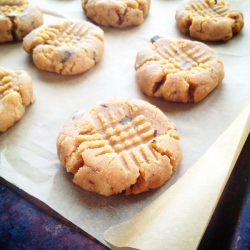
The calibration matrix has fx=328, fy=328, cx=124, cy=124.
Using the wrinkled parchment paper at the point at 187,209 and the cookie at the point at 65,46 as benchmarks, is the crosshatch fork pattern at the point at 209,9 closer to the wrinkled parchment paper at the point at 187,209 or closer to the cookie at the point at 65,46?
the cookie at the point at 65,46

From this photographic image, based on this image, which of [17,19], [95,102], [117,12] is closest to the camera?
[95,102]

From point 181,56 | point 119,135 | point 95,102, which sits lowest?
point 95,102

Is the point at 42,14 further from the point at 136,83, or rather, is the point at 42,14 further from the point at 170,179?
the point at 170,179

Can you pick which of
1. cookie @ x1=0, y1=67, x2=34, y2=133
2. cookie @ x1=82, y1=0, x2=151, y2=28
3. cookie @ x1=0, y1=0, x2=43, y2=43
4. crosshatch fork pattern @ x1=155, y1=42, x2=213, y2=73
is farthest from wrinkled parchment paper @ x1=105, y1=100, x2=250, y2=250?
cookie @ x1=0, y1=0, x2=43, y2=43

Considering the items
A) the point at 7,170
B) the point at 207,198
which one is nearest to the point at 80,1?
the point at 7,170

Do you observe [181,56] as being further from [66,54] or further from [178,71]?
[66,54]

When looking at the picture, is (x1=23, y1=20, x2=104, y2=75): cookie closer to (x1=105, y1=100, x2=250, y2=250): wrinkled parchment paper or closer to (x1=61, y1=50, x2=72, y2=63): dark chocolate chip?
(x1=61, y1=50, x2=72, y2=63): dark chocolate chip

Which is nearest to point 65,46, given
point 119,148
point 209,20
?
point 119,148
